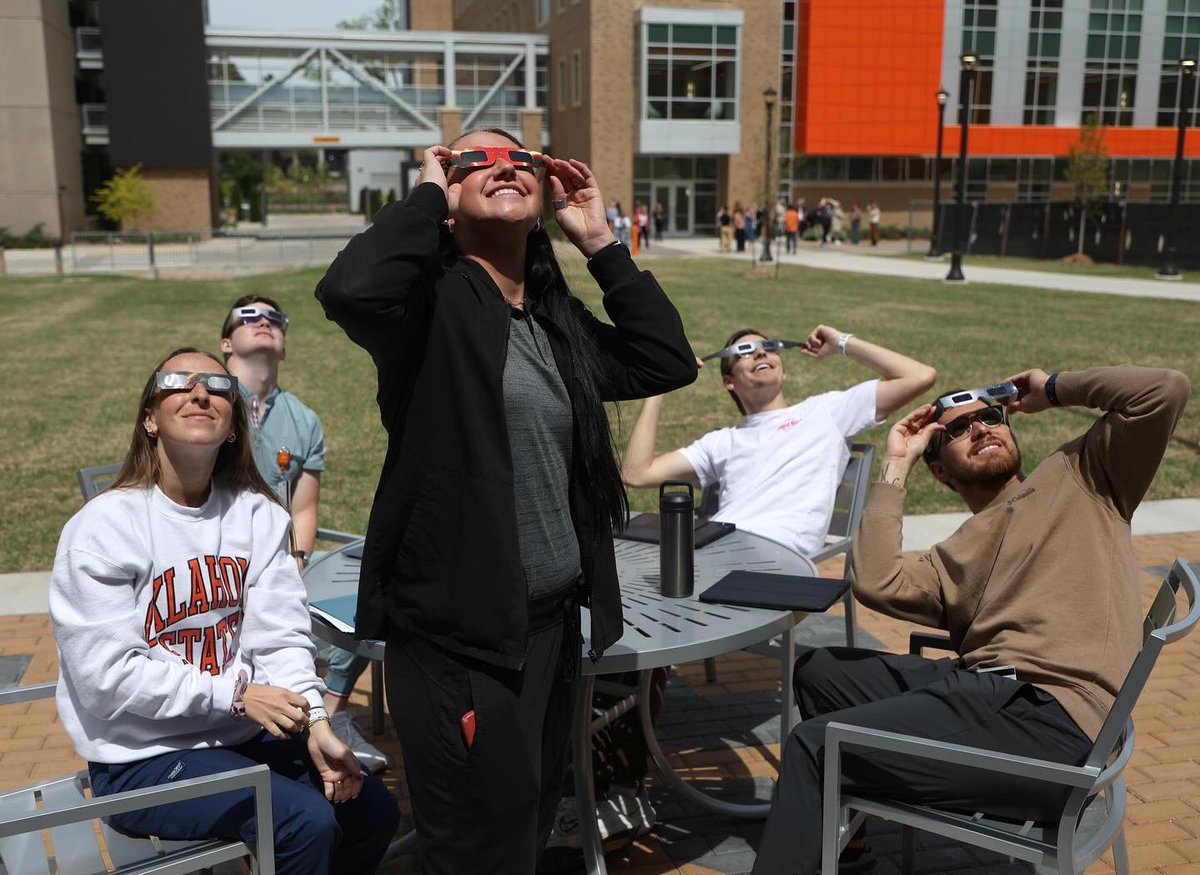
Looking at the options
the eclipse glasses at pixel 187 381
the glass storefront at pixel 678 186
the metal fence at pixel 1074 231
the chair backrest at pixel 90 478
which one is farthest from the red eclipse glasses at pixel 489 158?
the glass storefront at pixel 678 186

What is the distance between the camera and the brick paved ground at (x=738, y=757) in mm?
3457

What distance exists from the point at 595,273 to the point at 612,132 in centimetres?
4737

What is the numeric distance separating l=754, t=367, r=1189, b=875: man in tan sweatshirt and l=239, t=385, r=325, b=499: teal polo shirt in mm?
2246

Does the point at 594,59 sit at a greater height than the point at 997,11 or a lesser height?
lesser

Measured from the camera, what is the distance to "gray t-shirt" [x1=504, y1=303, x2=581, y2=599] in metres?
2.25

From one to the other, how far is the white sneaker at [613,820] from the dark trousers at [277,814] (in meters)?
0.75

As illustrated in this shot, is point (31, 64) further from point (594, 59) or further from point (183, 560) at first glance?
point (183, 560)

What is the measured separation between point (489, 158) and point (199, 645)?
1390 millimetres

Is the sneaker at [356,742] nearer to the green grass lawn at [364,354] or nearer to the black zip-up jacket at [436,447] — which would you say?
the green grass lawn at [364,354]

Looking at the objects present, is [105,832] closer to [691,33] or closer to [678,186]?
[678,186]

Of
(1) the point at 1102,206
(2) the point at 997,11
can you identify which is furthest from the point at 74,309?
(2) the point at 997,11

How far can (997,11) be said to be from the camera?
180 ft

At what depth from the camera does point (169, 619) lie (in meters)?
2.64

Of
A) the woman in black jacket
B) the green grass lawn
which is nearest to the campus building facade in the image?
the green grass lawn
